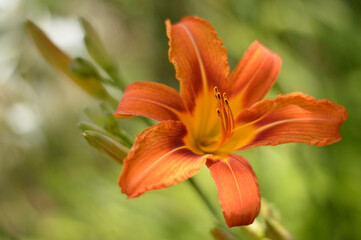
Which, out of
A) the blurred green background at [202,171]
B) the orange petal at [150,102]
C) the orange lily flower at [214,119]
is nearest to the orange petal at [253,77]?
the orange lily flower at [214,119]

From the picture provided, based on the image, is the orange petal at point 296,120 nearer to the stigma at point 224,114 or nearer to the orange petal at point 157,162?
the stigma at point 224,114

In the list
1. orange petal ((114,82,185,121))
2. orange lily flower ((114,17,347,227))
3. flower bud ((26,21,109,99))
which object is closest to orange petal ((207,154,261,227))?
orange lily flower ((114,17,347,227))

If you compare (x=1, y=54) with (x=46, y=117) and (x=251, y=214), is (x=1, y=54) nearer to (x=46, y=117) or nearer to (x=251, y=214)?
(x=46, y=117)

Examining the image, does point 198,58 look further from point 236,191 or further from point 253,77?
point 236,191

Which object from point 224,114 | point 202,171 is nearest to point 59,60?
point 224,114

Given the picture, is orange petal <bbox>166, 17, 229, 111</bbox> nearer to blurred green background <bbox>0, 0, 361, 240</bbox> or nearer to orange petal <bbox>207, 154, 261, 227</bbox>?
orange petal <bbox>207, 154, 261, 227</bbox>

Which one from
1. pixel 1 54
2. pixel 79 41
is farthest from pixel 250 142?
pixel 1 54

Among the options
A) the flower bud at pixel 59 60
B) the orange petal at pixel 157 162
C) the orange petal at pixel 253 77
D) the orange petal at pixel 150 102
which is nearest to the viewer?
the orange petal at pixel 157 162
